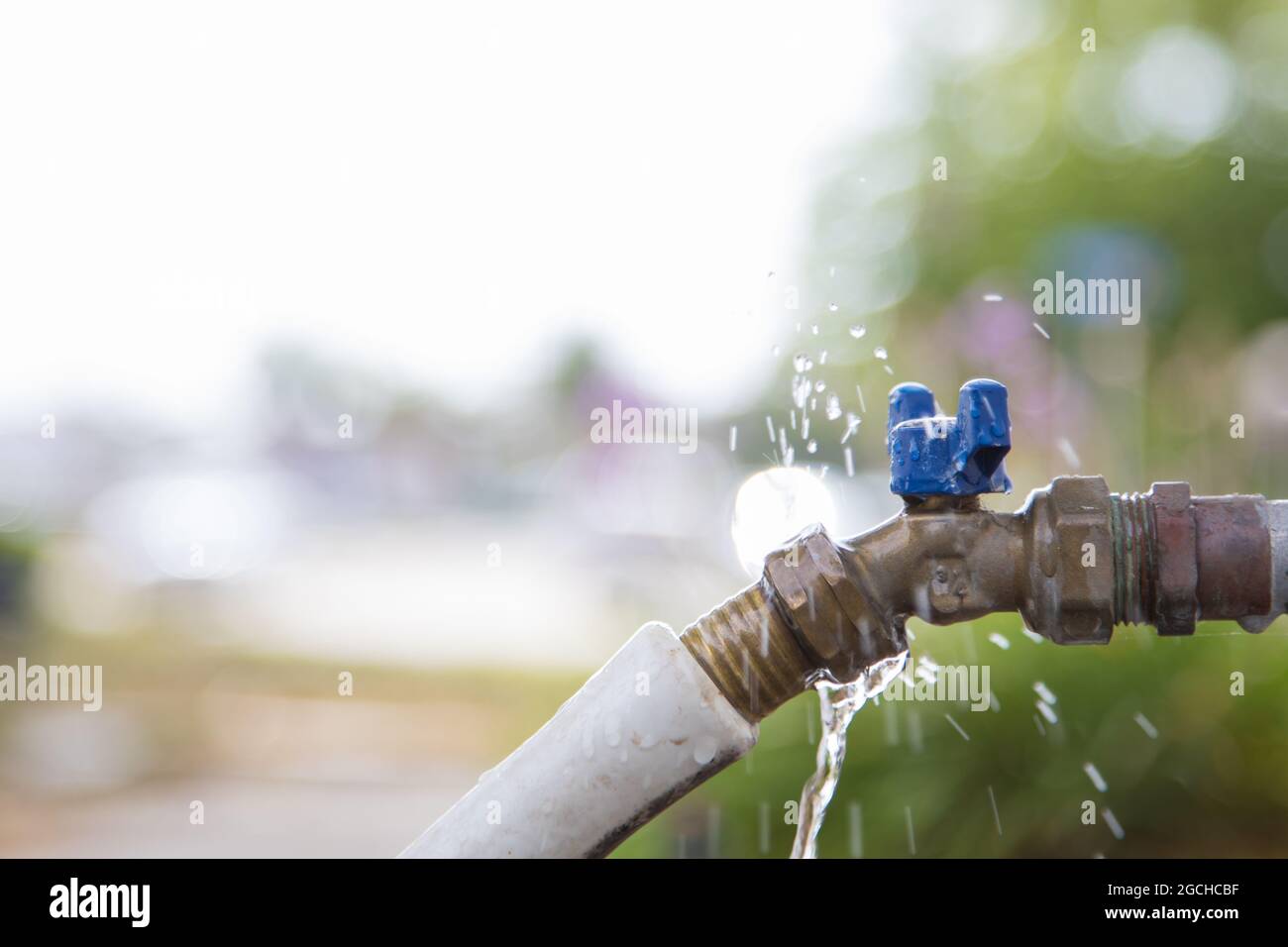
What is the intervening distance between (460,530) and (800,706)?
17149mm

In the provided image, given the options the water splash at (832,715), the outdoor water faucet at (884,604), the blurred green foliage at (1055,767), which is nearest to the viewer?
the outdoor water faucet at (884,604)

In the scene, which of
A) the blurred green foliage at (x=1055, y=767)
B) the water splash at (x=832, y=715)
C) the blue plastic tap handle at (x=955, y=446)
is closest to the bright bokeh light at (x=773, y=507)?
the water splash at (x=832, y=715)

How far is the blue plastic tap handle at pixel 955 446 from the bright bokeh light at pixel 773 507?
0.37 meters

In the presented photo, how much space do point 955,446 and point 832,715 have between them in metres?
0.36

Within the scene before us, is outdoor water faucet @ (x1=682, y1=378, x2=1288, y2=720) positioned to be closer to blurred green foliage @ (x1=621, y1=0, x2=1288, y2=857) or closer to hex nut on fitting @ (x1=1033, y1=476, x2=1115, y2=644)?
hex nut on fitting @ (x1=1033, y1=476, x2=1115, y2=644)

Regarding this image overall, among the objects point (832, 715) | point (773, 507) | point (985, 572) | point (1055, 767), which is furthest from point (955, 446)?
point (1055, 767)

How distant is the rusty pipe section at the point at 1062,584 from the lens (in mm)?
1031

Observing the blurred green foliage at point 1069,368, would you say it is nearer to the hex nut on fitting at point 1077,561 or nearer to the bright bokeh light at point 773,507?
the bright bokeh light at point 773,507

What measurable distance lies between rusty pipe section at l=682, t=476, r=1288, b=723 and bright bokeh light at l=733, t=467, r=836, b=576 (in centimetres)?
40

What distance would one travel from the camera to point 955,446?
3.58 ft

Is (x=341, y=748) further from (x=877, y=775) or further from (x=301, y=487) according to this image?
(x=301, y=487)

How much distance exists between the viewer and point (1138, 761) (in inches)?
116

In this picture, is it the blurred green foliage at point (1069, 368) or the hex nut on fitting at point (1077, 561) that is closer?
the hex nut on fitting at point (1077, 561)
